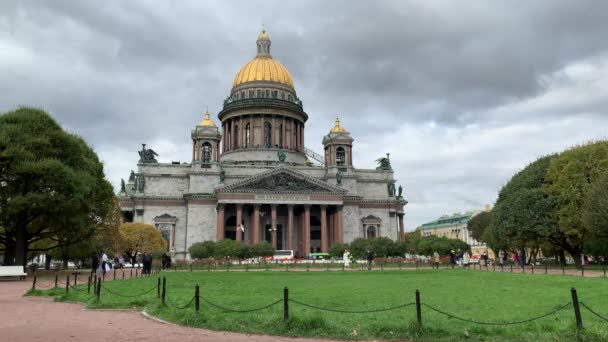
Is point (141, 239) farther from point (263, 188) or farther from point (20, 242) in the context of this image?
point (20, 242)

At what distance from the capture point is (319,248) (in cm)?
7538

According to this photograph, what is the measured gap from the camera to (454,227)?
484 ft

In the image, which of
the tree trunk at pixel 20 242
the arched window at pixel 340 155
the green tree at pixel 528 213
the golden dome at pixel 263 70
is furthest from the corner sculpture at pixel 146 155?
the green tree at pixel 528 213

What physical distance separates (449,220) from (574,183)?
115m

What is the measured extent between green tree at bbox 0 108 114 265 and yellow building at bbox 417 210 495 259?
10727 centimetres

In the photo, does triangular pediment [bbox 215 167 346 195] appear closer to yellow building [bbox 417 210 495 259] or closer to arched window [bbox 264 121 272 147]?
arched window [bbox 264 121 272 147]

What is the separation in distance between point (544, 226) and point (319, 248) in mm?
36601

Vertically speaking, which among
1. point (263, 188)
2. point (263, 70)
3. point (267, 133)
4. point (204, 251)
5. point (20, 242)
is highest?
point (263, 70)

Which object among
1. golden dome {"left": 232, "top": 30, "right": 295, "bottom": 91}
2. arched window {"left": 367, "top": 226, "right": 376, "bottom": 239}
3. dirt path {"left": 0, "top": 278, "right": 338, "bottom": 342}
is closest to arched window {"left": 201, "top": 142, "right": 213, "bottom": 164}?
golden dome {"left": 232, "top": 30, "right": 295, "bottom": 91}

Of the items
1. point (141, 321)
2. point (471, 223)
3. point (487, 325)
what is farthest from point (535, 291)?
point (471, 223)

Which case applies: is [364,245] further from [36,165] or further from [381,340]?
[381,340]

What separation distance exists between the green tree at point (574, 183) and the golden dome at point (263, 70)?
5259 cm

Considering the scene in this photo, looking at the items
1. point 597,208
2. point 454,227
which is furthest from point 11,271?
point 454,227

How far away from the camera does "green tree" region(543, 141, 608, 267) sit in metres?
42.2
